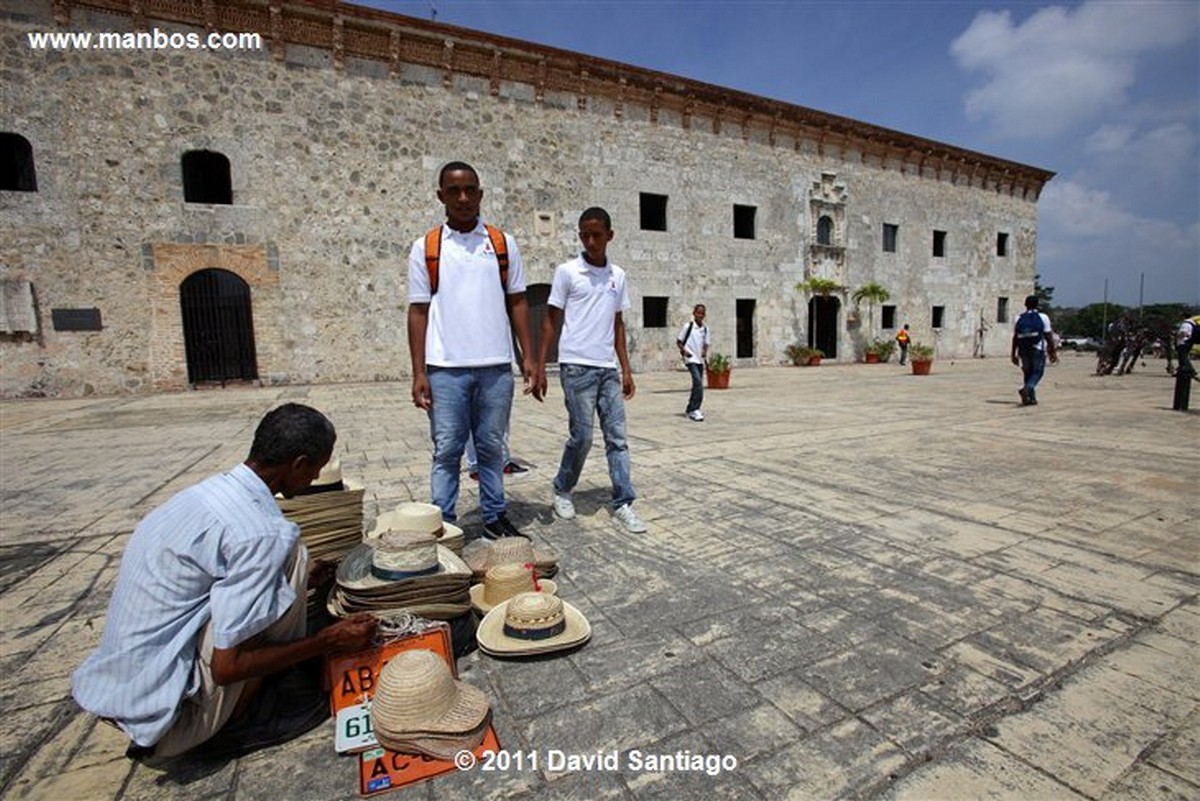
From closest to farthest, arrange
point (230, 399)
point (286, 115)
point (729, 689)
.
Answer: point (729, 689) < point (230, 399) < point (286, 115)

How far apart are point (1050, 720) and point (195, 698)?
8.68 feet

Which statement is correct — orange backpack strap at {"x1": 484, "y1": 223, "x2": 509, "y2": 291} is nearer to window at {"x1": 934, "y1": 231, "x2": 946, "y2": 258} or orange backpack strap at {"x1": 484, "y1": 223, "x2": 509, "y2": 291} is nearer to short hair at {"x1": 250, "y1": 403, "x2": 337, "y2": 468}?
short hair at {"x1": 250, "y1": 403, "x2": 337, "y2": 468}

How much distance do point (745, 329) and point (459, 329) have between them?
18.8 meters

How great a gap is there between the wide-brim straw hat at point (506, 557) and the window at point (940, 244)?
2793 cm

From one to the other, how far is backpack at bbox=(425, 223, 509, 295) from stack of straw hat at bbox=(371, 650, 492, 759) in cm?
211

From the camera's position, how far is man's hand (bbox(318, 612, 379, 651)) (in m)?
1.83

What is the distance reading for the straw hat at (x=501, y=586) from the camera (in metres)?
2.56

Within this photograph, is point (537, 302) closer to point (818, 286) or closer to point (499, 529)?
point (818, 286)

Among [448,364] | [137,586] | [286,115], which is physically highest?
[286,115]

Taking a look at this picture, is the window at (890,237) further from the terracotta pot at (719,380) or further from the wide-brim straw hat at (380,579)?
the wide-brim straw hat at (380,579)

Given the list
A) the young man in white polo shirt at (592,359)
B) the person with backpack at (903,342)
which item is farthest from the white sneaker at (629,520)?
the person with backpack at (903,342)

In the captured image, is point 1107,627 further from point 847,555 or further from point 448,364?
point 448,364

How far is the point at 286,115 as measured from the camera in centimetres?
1325

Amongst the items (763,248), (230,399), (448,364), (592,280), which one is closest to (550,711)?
(448,364)
